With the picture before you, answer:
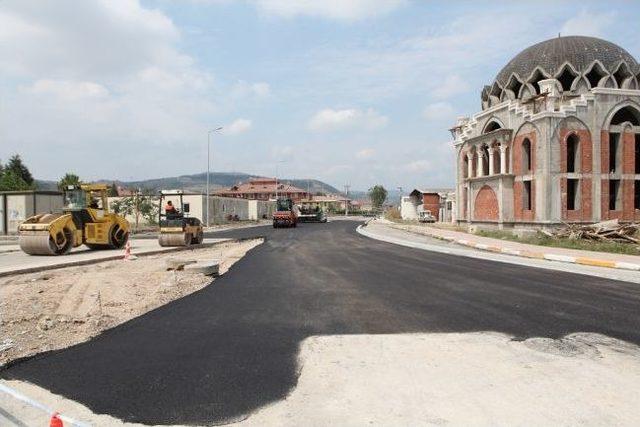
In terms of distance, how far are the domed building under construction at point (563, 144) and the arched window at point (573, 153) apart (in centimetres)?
3

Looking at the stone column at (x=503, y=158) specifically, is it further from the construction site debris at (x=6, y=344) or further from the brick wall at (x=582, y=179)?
the construction site debris at (x=6, y=344)

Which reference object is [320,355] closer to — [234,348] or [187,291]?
[234,348]

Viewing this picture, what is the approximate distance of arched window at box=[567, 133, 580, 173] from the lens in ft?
95.0

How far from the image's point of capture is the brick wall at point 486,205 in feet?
109

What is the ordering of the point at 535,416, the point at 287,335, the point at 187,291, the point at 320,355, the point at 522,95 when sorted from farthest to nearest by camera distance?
the point at 522,95, the point at 187,291, the point at 287,335, the point at 320,355, the point at 535,416

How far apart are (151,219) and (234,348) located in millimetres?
46421

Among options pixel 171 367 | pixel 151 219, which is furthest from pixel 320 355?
pixel 151 219

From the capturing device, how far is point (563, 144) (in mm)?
28562

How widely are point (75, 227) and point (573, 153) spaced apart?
27.4 metres

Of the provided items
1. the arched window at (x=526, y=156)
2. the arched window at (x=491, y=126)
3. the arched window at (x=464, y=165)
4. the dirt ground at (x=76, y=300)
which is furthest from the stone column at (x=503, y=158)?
the dirt ground at (x=76, y=300)

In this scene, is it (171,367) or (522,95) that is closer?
(171,367)

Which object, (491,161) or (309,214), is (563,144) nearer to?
(491,161)

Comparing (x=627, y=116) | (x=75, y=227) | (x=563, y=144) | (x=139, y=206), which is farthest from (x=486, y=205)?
(x=139, y=206)

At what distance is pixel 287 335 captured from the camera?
287 inches
